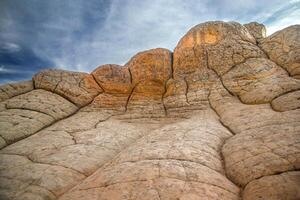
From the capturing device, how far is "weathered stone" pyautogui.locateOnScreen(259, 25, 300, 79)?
5.61 meters

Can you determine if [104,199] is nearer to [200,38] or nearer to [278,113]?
[278,113]

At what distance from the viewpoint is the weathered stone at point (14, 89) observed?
5.94m

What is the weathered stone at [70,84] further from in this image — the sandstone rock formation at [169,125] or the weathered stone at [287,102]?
the weathered stone at [287,102]

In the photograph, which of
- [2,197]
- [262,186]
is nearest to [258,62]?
[262,186]

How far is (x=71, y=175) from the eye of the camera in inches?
135

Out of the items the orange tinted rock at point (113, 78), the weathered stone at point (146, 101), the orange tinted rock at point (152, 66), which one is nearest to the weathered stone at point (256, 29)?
the orange tinted rock at point (152, 66)

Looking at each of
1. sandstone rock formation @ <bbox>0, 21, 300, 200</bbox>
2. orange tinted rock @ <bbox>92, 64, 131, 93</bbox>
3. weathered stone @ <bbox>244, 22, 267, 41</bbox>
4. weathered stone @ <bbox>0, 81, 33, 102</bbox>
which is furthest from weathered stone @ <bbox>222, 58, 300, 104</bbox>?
weathered stone @ <bbox>0, 81, 33, 102</bbox>

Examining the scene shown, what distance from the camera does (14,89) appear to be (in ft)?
20.1

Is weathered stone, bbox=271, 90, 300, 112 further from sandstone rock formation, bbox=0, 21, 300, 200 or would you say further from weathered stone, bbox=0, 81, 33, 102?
weathered stone, bbox=0, 81, 33, 102

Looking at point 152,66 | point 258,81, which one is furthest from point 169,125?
point 152,66

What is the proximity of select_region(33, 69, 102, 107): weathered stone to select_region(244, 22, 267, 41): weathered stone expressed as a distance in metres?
4.98

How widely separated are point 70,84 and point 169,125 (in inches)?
123

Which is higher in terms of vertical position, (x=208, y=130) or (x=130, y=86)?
(x=130, y=86)

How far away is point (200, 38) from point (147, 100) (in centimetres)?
235
